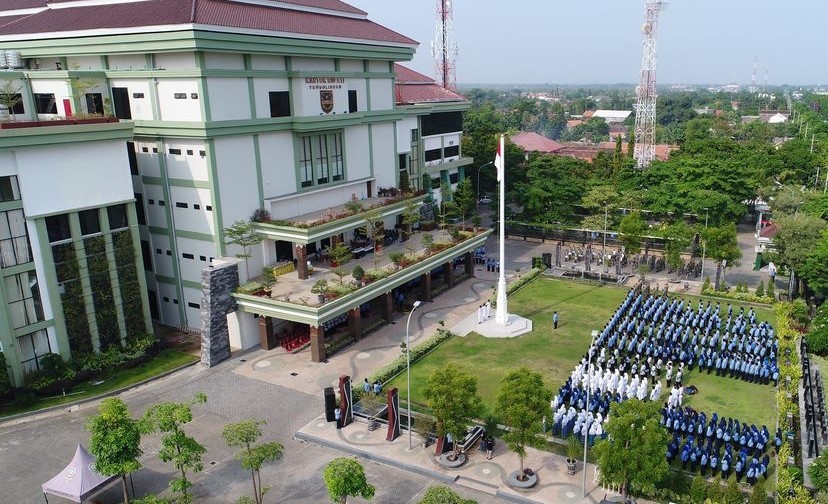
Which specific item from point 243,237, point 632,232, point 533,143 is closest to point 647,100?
point 533,143

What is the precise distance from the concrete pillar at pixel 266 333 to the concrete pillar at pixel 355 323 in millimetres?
3536

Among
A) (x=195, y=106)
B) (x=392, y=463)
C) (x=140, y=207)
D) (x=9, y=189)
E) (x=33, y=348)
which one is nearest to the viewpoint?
(x=392, y=463)

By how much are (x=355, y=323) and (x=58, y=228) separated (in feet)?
41.2

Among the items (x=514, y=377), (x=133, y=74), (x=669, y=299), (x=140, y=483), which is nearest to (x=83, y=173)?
(x=133, y=74)

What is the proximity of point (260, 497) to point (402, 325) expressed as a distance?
14652mm

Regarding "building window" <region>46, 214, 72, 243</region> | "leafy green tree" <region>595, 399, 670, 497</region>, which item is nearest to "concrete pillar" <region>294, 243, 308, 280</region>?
"building window" <region>46, 214, 72, 243</region>

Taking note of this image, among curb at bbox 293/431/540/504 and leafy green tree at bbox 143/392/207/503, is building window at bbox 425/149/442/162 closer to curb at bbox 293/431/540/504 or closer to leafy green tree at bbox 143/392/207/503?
curb at bbox 293/431/540/504

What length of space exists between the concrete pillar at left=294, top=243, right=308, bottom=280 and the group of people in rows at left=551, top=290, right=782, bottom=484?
507 inches

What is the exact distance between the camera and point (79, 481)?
1592 cm

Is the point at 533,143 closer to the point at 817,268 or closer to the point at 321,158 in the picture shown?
the point at 321,158

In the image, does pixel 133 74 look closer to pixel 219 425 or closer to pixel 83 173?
pixel 83 173

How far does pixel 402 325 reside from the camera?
100 feet

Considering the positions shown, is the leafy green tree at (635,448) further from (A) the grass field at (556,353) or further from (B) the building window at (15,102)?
(B) the building window at (15,102)

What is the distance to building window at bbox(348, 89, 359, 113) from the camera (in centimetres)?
3409
